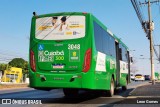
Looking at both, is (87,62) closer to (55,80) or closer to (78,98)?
(55,80)

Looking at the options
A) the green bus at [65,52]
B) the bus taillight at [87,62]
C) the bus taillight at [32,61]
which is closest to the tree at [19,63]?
the bus taillight at [32,61]

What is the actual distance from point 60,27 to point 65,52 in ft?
3.56

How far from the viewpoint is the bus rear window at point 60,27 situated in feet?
44.9

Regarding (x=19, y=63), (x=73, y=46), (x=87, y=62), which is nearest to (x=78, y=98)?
(x=87, y=62)

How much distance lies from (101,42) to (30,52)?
3155 millimetres

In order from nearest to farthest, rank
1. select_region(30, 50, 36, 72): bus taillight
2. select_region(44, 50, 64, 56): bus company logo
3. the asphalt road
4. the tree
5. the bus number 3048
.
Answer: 1. the bus number 3048
2. select_region(44, 50, 64, 56): bus company logo
3. select_region(30, 50, 36, 72): bus taillight
4. the asphalt road
5. the tree

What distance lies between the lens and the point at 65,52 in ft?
44.5

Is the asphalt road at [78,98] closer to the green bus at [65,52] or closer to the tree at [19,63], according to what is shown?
the green bus at [65,52]

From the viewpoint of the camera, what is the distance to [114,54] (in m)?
19.0

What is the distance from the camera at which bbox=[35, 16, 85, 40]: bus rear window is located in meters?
13.7

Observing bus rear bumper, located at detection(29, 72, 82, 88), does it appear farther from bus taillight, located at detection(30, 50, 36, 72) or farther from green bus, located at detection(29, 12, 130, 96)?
bus taillight, located at detection(30, 50, 36, 72)

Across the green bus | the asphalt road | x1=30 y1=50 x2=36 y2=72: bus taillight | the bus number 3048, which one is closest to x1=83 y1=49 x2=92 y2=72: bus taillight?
the green bus

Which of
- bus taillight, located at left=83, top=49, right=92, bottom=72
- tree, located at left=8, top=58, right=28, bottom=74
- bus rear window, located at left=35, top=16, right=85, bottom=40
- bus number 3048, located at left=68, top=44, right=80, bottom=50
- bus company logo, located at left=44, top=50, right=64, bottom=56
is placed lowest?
bus taillight, located at left=83, top=49, right=92, bottom=72

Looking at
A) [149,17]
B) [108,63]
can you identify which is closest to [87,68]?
[108,63]
